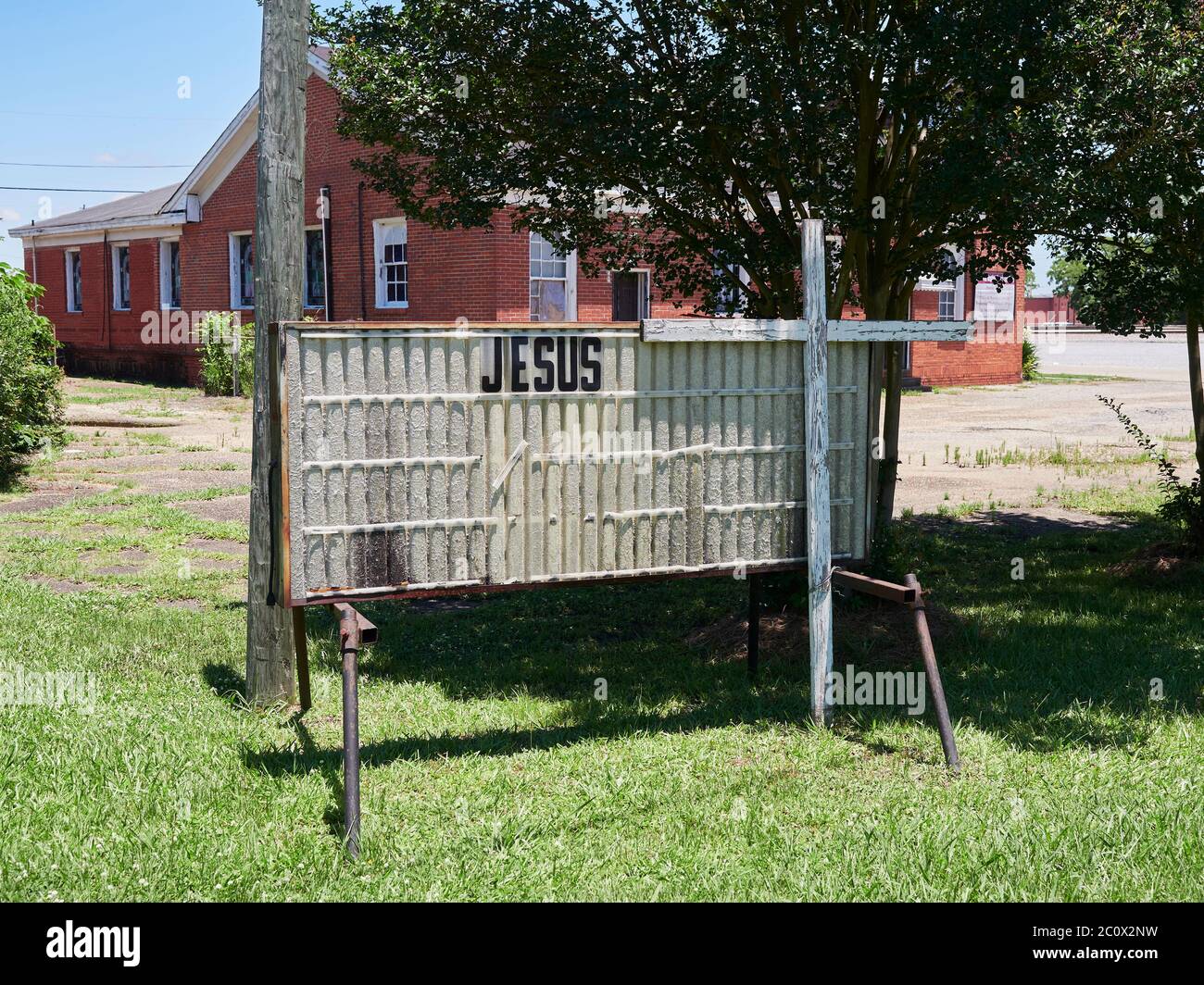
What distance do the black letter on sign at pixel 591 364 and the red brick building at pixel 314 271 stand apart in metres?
10.8

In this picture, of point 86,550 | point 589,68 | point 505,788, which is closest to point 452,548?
point 505,788

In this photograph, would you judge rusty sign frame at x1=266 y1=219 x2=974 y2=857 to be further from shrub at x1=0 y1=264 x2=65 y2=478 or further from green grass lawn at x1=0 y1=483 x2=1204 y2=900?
shrub at x1=0 y1=264 x2=65 y2=478

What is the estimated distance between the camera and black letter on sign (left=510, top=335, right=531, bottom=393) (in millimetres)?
5836

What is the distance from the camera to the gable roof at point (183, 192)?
2777 centimetres

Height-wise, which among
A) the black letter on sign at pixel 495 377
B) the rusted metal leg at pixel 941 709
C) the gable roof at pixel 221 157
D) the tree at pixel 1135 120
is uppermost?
the gable roof at pixel 221 157

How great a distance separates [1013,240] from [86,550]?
7.79 metres

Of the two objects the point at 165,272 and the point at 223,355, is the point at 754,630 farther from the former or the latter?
the point at 165,272

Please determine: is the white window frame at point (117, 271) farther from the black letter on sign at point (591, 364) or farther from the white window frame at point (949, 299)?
the black letter on sign at point (591, 364)

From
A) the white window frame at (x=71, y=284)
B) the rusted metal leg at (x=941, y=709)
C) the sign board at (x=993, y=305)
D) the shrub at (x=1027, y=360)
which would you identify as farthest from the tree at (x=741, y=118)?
the white window frame at (x=71, y=284)

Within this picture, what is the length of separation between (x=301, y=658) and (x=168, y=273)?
28349 millimetres

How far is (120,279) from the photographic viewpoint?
34.4 meters

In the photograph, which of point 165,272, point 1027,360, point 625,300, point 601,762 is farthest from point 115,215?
point 601,762

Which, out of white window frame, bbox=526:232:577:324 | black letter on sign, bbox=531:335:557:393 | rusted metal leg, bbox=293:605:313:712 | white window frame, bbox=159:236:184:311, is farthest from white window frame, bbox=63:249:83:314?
black letter on sign, bbox=531:335:557:393

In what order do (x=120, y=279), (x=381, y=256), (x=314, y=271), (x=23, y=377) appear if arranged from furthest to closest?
(x=120, y=279), (x=314, y=271), (x=381, y=256), (x=23, y=377)
